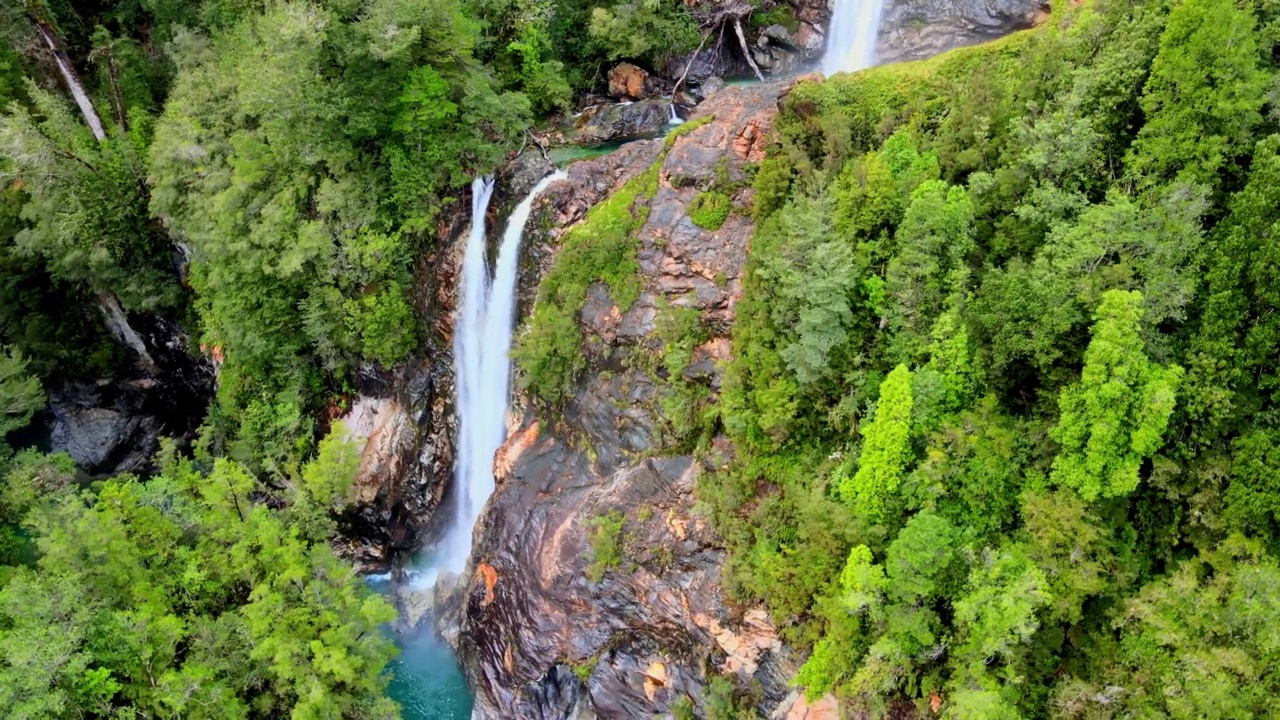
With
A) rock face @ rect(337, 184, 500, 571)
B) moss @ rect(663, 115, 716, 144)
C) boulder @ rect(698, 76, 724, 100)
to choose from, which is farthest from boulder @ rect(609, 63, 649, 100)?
moss @ rect(663, 115, 716, 144)

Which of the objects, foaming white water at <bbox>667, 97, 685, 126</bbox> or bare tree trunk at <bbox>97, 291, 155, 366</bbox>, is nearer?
foaming white water at <bbox>667, 97, 685, 126</bbox>

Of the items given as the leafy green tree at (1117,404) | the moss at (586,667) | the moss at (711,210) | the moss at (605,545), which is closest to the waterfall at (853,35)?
the moss at (711,210)

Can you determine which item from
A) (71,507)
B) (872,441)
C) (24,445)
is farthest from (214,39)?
(872,441)

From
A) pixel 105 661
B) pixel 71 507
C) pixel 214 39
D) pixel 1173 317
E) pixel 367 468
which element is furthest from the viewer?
pixel 214 39

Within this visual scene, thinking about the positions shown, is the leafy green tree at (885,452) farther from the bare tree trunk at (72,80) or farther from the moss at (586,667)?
the bare tree trunk at (72,80)

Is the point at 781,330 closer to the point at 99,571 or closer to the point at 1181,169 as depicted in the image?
the point at 1181,169

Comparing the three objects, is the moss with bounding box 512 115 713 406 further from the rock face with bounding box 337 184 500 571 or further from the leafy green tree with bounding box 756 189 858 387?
the leafy green tree with bounding box 756 189 858 387
